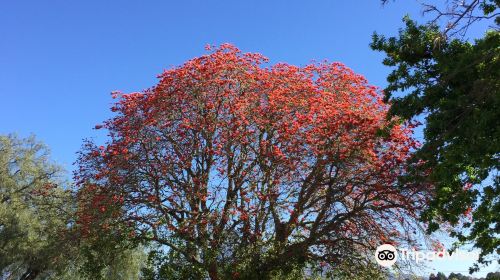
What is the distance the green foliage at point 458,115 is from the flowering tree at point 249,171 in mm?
3060

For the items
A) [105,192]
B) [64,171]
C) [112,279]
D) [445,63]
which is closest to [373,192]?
[445,63]

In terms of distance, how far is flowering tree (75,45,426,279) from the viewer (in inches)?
541

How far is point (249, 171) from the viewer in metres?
14.5

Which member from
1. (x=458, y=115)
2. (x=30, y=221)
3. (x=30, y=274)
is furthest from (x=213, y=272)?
(x=30, y=274)

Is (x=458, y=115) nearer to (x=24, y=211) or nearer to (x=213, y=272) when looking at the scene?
(x=213, y=272)

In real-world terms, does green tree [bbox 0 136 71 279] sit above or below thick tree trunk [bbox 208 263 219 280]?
above

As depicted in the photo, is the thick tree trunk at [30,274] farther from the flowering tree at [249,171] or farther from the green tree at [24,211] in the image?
the flowering tree at [249,171]

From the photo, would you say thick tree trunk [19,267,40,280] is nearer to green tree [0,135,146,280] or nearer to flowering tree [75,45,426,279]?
green tree [0,135,146,280]

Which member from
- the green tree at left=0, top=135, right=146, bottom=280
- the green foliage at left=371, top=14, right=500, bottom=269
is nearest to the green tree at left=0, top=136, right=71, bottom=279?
the green tree at left=0, top=135, right=146, bottom=280

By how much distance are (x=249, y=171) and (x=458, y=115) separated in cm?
663

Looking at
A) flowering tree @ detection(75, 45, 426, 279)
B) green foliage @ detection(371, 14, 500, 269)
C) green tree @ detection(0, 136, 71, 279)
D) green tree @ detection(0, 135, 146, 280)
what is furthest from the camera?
green tree @ detection(0, 136, 71, 279)

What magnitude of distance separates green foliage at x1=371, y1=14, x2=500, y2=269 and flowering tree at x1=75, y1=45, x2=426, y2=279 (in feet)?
10.0

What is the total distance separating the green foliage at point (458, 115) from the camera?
8820 mm

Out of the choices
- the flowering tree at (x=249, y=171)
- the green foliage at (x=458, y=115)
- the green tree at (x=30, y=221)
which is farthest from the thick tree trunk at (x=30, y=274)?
the green foliage at (x=458, y=115)
